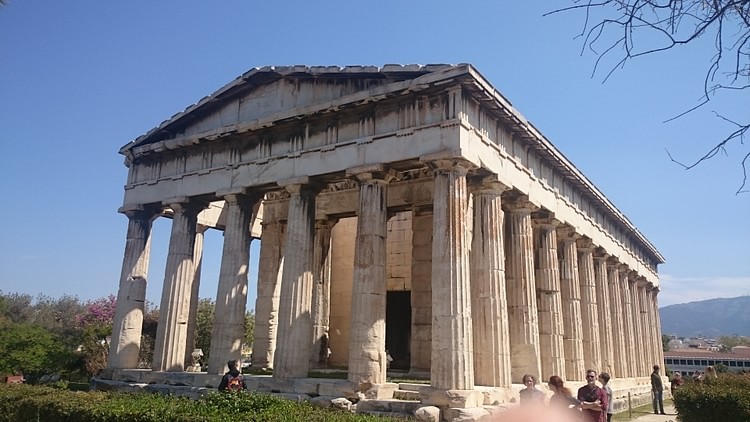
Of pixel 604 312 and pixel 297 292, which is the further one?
pixel 604 312

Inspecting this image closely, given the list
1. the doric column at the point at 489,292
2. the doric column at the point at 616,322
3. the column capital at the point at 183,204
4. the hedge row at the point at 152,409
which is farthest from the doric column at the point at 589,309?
the hedge row at the point at 152,409

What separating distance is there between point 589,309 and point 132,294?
19890 millimetres

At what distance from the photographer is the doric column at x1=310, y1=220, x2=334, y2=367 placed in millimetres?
23562

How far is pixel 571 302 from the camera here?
23.8 m

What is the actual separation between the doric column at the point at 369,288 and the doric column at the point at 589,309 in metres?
12.6

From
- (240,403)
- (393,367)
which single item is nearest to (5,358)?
(393,367)

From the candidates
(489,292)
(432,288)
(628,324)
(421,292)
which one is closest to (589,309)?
(628,324)

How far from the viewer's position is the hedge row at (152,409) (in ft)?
30.5

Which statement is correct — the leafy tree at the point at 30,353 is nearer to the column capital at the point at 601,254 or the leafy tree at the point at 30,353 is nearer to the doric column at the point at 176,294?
the doric column at the point at 176,294

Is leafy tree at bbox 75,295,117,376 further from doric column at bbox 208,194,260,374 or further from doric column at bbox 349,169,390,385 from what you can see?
doric column at bbox 349,169,390,385

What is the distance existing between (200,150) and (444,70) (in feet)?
35.7

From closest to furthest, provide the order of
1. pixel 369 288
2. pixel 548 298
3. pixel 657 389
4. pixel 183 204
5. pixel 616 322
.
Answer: pixel 369 288
pixel 548 298
pixel 657 389
pixel 183 204
pixel 616 322

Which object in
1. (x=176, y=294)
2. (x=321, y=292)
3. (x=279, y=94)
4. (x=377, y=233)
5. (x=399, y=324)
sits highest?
(x=279, y=94)

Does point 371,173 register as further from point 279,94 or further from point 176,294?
point 176,294
